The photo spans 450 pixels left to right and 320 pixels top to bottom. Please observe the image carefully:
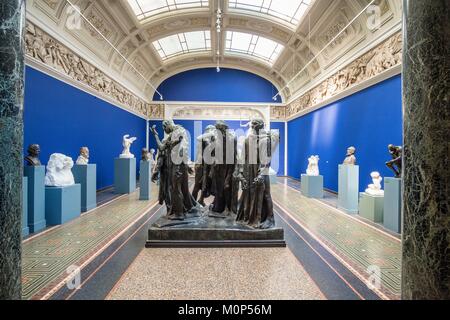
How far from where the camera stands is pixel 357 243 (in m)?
4.73

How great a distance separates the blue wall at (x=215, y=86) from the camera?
60.5 feet

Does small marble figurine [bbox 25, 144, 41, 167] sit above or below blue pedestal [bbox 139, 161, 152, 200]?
above

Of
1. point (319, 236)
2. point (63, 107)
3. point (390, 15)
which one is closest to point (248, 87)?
point (390, 15)

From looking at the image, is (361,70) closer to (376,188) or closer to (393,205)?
(376,188)

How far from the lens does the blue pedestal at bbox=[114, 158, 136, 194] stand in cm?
1019

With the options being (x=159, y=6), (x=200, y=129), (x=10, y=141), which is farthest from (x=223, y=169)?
(x=200, y=129)

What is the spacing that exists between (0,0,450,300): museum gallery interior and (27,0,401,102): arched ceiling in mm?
74

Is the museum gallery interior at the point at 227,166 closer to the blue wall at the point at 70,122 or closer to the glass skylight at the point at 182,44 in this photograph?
the blue wall at the point at 70,122

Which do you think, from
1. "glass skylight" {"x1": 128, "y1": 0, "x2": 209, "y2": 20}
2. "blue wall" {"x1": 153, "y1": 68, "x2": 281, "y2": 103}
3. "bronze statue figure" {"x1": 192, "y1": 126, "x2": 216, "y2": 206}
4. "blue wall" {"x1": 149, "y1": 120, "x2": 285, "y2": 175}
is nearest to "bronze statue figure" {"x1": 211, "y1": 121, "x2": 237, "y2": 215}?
"bronze statue figure" {"x1": 192, "y1": 126, "x2": 216, "y2": 206}

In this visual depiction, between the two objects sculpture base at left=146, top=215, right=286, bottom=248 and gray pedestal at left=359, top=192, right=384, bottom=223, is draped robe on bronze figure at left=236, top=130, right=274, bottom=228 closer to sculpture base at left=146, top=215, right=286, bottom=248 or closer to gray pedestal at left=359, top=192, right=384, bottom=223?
sculpture base at left=146, top=215, right=286, bottom=248

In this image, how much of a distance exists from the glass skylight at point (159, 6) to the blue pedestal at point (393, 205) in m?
11.3

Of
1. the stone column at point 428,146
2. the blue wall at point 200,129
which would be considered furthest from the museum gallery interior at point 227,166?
the blue wall at point 200,129

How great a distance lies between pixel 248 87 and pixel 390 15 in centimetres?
1182

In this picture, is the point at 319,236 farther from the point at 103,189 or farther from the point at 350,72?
the point at 103,189
